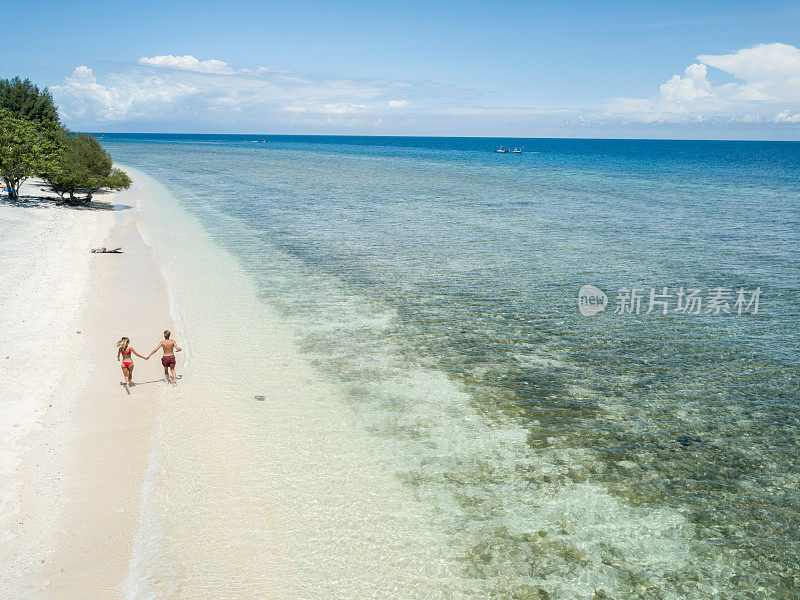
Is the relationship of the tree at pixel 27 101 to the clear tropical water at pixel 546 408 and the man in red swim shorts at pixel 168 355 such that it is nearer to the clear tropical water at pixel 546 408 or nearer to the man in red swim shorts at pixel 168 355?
the clear tropical water at pixel 546 408

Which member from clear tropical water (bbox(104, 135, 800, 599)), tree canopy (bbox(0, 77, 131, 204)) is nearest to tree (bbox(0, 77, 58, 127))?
tree canopy (bbox(0, 77, 131, 204))

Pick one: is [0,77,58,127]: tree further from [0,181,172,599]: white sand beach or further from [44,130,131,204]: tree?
[0,181,172,599]: white sand beach

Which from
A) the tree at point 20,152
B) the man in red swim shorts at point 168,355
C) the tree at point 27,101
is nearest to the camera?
the man in red swim shorts at point 168,355

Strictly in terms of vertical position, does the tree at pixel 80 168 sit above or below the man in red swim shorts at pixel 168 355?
above

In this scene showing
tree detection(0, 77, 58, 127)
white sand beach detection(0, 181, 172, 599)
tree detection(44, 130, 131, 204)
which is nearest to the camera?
white sand beach detection(0, 181, 172, 599)

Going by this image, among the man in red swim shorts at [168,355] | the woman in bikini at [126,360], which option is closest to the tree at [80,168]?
the woman in bikini at [126,360]

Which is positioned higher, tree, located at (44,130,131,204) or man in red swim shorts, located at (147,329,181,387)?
tree, located at (44,130,131,204)

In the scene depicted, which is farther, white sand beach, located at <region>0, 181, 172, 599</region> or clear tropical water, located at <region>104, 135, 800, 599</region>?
clear tropical water, located at <region>104, 135, 800, 599</region>
